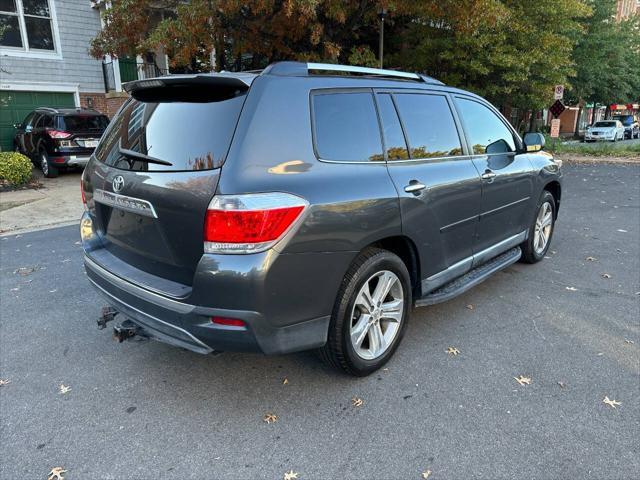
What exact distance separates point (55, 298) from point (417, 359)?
3380 mm

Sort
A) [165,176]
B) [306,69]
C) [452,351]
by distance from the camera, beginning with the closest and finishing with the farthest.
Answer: [165,176], [306,69], [452,351]

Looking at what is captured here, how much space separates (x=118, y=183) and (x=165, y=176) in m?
0.44

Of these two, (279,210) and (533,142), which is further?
(533,142)

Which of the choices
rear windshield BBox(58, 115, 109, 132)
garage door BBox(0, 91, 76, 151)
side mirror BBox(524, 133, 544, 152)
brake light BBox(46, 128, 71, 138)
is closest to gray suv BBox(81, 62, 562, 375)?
side mirror BBox(524, 133, 544, 152)

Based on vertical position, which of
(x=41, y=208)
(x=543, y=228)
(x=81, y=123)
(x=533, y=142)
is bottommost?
(x=41, y=208)

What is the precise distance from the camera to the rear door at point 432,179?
121 inches

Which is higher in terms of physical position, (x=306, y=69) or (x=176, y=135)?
(x=306, y=69)

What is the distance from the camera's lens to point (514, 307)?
4.13m

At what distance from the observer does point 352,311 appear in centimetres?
276

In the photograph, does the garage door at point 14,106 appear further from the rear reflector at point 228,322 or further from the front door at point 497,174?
the rear reflector at point 228,322

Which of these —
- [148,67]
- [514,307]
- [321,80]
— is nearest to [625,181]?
[514,307]

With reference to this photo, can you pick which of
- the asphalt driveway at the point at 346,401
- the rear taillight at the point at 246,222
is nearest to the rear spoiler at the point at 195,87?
the rear taillight at the point at 246,222

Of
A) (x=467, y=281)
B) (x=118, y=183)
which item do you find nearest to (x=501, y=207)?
(x=467, y=281)

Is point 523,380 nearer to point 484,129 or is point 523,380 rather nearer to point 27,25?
point 484,129
